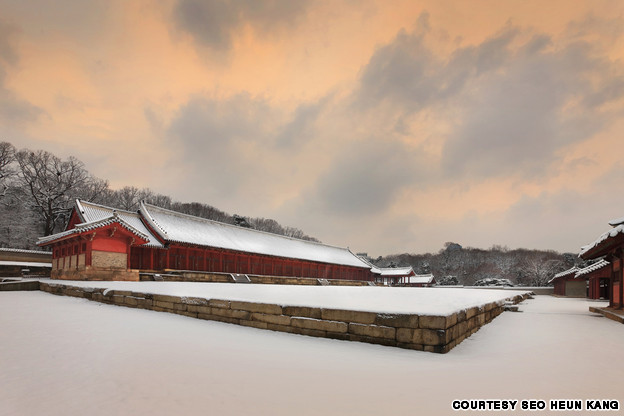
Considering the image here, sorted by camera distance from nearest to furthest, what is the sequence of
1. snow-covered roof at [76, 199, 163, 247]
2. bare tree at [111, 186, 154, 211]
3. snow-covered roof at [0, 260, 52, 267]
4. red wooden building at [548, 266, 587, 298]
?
snow-covered roof at [76, 199, 163, 247]
snow-covered roof at [0, 260, 52, 267]
red wooden building at [548, 266, 587, 298]
bare tree at [111, 186, 154, 211]

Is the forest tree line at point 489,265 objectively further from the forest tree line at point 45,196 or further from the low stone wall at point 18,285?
the low stone wall at point 18,285

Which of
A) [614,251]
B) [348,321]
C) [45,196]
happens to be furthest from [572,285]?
[45,196]

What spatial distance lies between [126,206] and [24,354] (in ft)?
159

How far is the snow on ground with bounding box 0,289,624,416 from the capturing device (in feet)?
11.1

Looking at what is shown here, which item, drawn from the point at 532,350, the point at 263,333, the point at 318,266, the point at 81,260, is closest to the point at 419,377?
the point at 532,350

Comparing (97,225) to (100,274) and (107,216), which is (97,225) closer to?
(100,274)

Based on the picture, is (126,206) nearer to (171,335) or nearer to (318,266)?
(318,266)

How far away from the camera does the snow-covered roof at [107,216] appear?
2425cm

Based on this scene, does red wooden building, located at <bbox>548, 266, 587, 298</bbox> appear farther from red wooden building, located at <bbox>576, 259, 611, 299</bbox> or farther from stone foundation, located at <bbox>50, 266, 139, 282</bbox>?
stone foundation, located at <bbox>50, 266, 139, 282</bbox>

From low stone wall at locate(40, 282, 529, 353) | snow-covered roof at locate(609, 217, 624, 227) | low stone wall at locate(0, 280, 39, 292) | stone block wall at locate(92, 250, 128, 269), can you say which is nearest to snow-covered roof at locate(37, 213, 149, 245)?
stone block wall at locate(92, 250, 128, 269)

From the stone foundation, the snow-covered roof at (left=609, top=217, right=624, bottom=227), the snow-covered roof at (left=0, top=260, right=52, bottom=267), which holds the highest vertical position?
the snow-covered roof at (left=609, top=217, right=624, bottom=227)

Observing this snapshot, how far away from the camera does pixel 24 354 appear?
5.20 meters

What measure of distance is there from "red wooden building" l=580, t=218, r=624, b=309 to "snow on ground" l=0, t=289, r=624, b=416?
4.09 meters

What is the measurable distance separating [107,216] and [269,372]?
81.5ft
